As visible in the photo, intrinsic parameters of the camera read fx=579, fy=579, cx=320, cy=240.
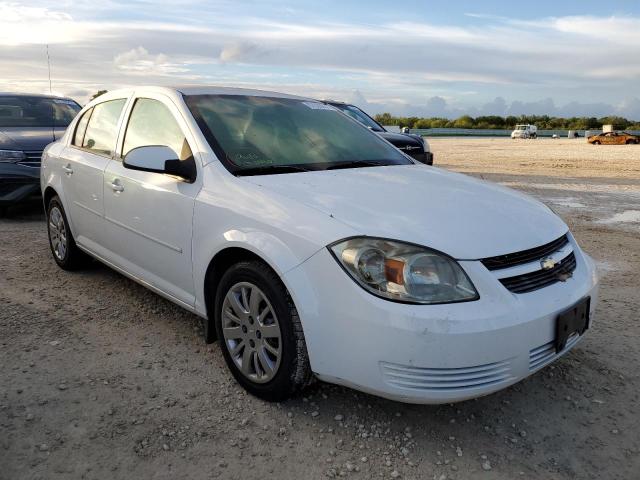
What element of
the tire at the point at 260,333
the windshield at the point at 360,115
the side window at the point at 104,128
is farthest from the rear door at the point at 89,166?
the windshield at the point at 360,115

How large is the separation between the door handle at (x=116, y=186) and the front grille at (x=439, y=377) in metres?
2.29

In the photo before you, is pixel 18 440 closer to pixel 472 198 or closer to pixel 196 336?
→ pixel 196 336

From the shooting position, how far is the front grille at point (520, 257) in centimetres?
251

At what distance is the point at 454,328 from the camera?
2.32 metres

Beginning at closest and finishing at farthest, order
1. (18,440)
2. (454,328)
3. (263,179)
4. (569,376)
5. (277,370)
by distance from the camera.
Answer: (454,328), (18,440), (277,370), (263,179), (569,376)

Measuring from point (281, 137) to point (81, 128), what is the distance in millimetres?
2136

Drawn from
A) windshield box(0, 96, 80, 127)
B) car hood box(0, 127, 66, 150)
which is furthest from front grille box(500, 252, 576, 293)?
windshield box(0, 96, 80, 127)

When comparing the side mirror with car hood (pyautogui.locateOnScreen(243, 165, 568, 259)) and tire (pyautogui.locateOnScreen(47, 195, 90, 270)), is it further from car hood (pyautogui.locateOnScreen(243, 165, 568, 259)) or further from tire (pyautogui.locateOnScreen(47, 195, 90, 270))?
tire (pyautogui.locateOnScreen(47, 195, 90, 270))

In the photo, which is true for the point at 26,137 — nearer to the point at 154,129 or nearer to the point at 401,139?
the point at 154,129

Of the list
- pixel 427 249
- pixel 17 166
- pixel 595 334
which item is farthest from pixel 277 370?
pixel 17 166

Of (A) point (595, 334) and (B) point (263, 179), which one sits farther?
(A) point (595, 334)

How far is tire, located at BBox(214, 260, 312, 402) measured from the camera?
2.68m

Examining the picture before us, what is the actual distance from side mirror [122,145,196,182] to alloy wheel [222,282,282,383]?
28.8 inches

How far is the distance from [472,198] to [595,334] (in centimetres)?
156
